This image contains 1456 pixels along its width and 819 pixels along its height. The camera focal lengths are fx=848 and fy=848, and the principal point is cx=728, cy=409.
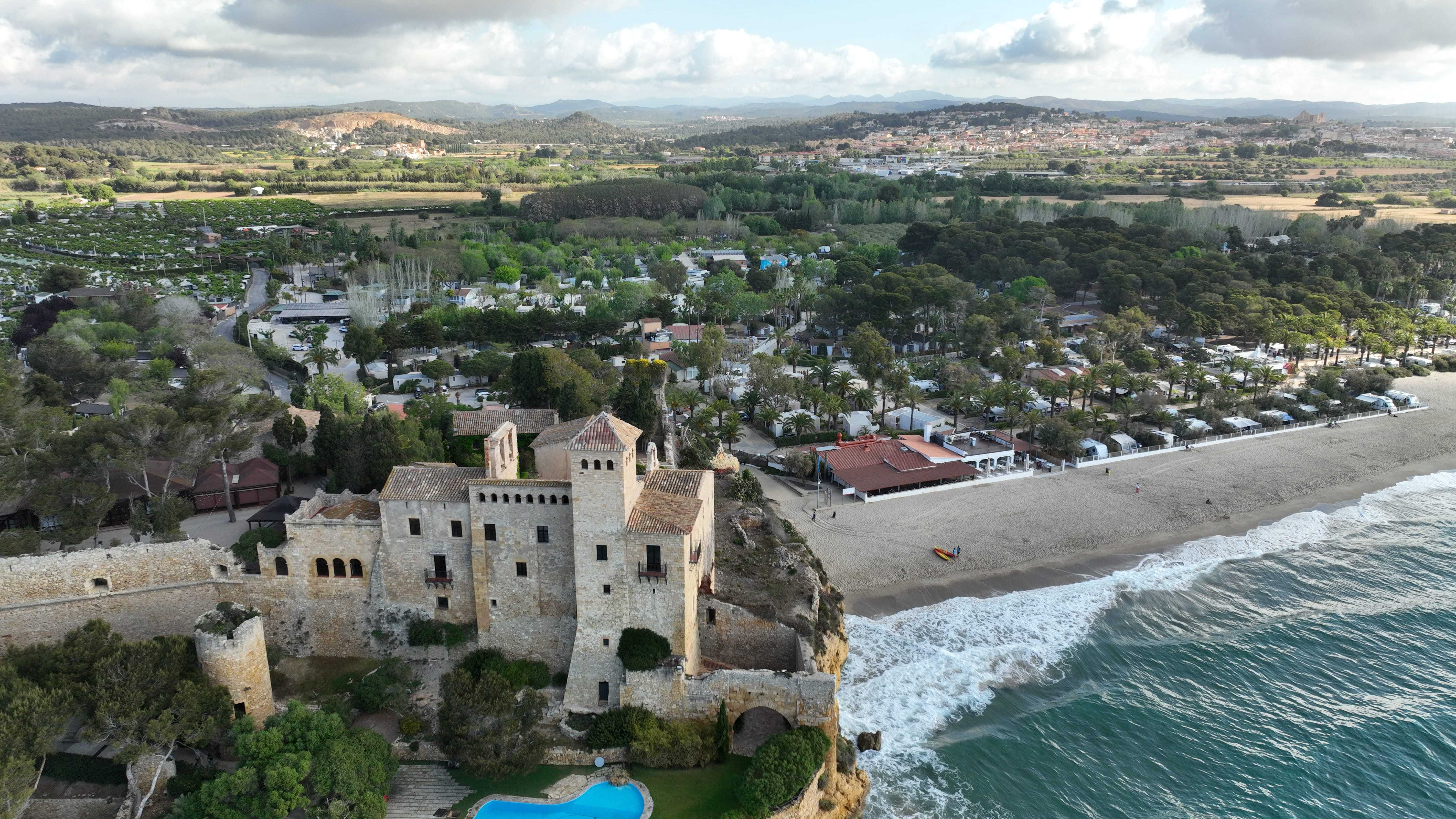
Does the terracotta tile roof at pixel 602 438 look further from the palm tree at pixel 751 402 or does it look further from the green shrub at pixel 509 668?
the palm tree at pixel 751 402

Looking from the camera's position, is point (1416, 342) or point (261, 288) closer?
point (1416, 342)

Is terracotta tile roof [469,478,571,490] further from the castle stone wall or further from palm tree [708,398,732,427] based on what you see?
palm tree [708,398,732,427]

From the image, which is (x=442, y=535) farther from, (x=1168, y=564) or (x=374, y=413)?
(x=1168, y=564)

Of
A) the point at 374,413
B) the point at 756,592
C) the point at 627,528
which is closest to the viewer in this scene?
the point at 627,528

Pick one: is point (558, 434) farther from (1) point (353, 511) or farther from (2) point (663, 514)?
(2) point (663, 514)

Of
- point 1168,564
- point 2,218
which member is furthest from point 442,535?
point 2,218

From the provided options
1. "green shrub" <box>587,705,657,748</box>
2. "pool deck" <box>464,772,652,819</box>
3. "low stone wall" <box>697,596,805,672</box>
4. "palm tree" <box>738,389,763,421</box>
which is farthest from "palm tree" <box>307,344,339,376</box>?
"pool deck" <box>464,772,652,819</box>

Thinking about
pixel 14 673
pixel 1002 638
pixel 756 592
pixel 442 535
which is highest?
pixel 442 535
